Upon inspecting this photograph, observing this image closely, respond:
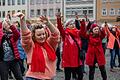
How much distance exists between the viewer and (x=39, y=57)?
6.33 metres

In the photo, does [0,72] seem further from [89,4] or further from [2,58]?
[89,4]

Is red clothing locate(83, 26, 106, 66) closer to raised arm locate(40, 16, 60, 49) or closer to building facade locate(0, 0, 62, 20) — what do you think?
raised arm locate(40, 16, 60, 49)

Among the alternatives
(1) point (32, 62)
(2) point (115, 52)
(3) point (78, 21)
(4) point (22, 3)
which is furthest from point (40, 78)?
(4) point (22, 3)

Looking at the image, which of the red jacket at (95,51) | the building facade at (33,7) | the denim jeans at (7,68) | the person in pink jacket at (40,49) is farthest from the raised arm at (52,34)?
the building facade at (33,7)

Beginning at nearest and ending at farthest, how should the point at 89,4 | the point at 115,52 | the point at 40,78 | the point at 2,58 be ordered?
1. the point at 40,78
2. the point at 2,58
3. the point at 115,52
4. the point at 89,4

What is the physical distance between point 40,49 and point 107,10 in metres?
70.1

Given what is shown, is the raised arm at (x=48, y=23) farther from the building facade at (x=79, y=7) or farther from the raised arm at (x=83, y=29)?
the building facade at (x=79, y=7)

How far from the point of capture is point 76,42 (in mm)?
10375

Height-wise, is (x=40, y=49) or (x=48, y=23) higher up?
(x=48, y=23)

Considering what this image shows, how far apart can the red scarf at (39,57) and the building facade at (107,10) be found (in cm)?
6841

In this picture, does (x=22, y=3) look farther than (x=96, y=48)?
Yes

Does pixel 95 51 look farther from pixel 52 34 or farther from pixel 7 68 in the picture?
pixel 52 34

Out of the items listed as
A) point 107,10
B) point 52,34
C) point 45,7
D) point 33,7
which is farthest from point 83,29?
point 33,7

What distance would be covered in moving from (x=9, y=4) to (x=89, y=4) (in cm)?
1752
